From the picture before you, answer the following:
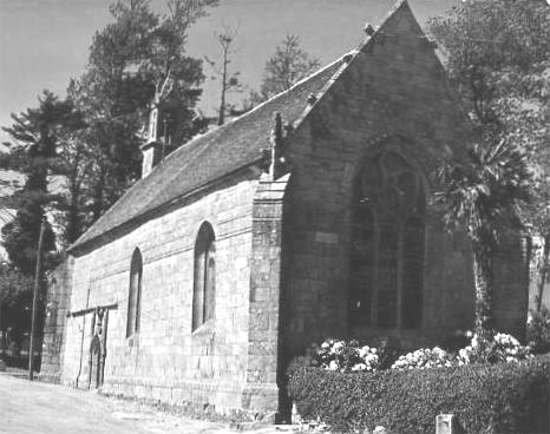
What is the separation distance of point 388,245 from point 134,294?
11572mm

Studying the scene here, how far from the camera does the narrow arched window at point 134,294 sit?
31123mm

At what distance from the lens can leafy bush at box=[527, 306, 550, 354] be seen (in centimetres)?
2298

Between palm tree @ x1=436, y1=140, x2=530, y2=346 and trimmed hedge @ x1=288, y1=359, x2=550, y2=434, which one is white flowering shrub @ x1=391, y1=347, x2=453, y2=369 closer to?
trimmed hedge @ x1=288, y1=359, x2=550, y2=434

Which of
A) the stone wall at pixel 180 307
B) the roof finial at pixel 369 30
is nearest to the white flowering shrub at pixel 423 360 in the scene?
the stone wall at pixel 180 307

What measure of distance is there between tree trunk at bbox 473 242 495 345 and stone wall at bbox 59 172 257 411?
20.3ft

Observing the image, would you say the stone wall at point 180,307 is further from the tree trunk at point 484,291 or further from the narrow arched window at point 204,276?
the tree trunk at point 484,291

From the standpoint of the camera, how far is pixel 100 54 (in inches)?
2045

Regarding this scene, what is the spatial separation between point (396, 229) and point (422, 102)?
3.93 metres

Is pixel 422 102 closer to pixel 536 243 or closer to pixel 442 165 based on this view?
pixel 442 165

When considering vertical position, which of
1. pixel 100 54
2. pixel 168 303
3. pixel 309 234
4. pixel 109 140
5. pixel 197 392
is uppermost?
pixel 100 54

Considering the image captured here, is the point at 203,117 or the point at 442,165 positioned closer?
the point at 442,165

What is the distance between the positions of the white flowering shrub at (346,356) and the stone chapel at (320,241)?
0.83m

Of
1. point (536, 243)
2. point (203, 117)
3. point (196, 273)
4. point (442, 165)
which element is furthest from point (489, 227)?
point (203, 117)

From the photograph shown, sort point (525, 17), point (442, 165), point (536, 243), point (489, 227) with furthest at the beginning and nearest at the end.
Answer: point (536, 243)
point (525, 17)
point (442, 165)
point (489, 227)
